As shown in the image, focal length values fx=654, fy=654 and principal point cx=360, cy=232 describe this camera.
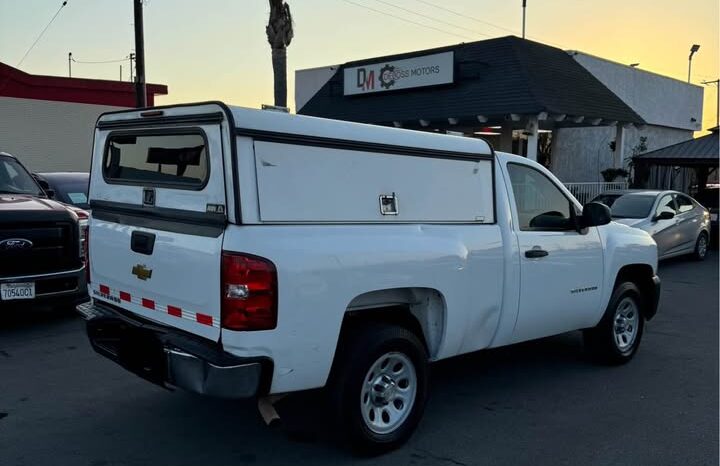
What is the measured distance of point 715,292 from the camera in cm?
1030

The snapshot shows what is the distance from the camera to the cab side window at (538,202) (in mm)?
5094

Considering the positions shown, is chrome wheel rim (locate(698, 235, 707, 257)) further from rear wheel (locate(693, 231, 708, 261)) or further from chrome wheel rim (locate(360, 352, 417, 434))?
chrome wheel rim (locate(360, 352, 417, 434))

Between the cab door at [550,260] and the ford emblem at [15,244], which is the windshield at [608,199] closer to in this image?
the cab door at [550,260]

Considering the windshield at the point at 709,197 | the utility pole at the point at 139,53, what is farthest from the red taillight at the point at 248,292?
the windshield at the point at 709,197

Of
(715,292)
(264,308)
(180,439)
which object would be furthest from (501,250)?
(715,292)

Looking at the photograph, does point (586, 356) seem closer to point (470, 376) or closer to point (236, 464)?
point (470, 376)

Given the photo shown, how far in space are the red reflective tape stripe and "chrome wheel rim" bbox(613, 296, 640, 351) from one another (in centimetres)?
406

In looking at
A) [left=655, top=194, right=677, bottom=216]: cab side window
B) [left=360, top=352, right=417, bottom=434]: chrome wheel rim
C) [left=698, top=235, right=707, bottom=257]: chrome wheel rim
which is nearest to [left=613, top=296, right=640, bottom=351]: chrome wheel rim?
[left=360, top=352, right=417, bottom=434]: chrome wheel rim

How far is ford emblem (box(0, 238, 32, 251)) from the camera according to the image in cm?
656

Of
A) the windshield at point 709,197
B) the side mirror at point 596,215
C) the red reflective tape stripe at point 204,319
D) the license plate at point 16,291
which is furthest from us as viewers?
the windshield at point 709,197

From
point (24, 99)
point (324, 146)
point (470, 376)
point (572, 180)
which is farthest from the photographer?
point (572, 180)

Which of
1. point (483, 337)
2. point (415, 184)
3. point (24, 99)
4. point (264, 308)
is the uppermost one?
point (24, 99)

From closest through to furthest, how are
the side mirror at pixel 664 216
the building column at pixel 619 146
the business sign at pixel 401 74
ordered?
the side mirror at pixel 664 216, the business sign at pixel 401 74, the building column at pixel 619 146

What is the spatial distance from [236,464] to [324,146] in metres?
1.97
